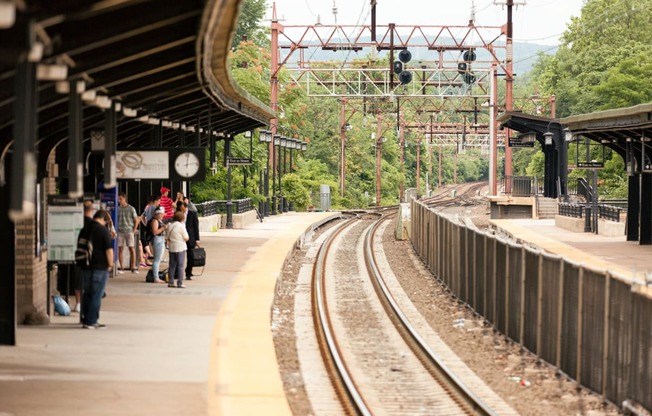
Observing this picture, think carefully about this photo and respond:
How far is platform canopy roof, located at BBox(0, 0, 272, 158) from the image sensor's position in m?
9.43

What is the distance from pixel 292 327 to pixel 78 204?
486cm

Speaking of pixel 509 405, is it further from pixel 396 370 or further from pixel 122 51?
pixel 122 51

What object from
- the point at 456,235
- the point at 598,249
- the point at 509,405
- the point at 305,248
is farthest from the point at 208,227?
the point at 509,405

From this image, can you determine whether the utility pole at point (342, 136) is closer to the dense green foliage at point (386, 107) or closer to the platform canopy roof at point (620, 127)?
the dense green foliage at point (386, 107)

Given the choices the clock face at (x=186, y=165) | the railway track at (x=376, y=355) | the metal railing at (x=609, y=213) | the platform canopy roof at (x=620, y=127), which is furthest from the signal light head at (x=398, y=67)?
the clock face at (x=186, y=165)

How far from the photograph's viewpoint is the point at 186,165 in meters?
20.9

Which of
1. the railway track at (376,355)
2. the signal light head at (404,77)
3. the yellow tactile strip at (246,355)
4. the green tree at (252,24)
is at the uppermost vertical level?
the green tree at (252,24)

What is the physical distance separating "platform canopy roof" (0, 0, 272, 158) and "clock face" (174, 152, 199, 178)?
1.06 metres

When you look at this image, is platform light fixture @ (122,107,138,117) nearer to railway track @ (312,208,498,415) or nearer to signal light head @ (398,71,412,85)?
railway track @ (312,208,498,415)

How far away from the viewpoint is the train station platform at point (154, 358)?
12.0 m

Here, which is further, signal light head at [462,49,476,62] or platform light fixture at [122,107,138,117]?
signal light head at [462,49,476,62]

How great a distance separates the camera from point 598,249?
32062 millimetres

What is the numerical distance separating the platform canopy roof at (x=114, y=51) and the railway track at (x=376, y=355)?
13.9 feet

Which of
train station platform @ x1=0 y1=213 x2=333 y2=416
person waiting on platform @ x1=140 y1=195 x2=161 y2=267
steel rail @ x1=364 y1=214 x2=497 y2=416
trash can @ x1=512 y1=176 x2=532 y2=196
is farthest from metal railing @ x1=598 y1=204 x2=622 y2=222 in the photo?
train station platform @ x1=0 y1=213 x2=333 y2=416
